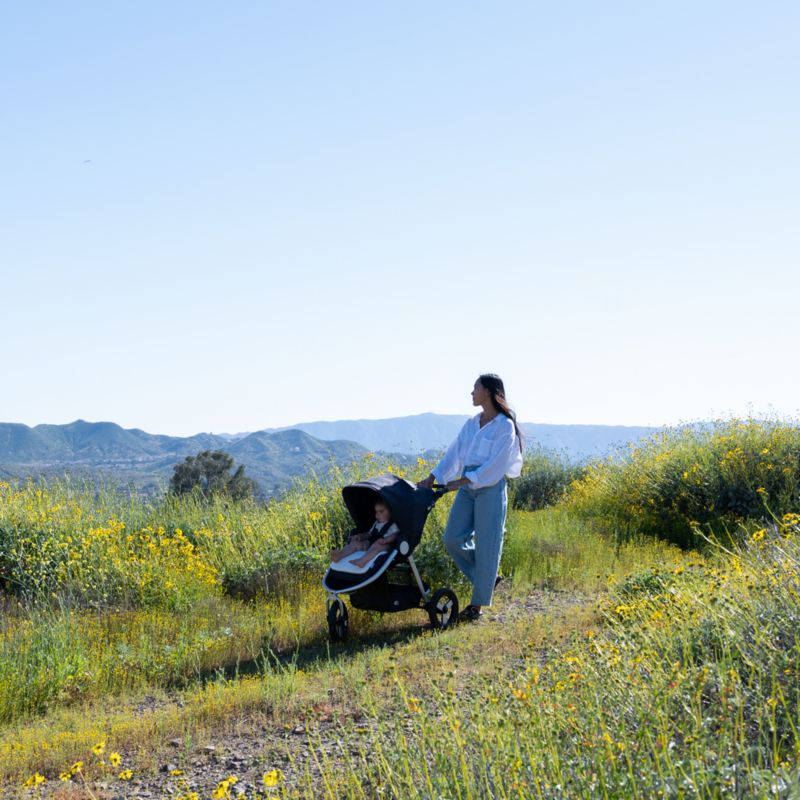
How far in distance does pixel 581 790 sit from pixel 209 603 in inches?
227

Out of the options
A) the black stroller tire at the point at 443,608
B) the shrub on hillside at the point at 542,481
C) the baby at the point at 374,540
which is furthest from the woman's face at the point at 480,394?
the shrub on hillside at the point at 542,481

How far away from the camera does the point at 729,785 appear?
2.86m

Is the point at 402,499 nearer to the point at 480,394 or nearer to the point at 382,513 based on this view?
the point at 382,513

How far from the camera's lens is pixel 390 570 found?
24.2 feet

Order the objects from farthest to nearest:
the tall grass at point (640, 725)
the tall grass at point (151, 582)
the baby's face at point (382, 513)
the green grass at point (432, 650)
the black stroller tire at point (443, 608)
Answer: the black stroller tire at point (443, 608) < the baby's face at point (382, 513) < the tall grass at point (151, 582) < the green grass at point (432, 650) < the tall grass at point (640, 725)

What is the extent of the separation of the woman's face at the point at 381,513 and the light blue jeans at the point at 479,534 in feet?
2.42

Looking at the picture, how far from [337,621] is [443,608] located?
0.88 metres

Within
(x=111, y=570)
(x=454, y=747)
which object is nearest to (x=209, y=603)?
(x=111, y=570)

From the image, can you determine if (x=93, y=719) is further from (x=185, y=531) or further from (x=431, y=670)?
(x=185, y=531)

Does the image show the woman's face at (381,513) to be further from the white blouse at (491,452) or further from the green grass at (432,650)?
the green grass at (432,650)

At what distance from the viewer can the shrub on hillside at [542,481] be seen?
15.7m

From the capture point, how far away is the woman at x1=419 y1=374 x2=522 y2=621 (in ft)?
24.5

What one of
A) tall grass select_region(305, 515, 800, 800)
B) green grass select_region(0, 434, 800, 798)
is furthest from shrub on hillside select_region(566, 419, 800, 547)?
tall grass select_region(305, 515, 800, 800)

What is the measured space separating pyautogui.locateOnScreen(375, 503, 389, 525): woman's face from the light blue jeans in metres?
0.74
